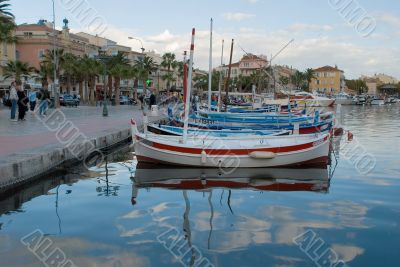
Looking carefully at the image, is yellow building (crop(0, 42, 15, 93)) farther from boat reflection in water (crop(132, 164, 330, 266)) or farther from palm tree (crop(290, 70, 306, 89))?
palm tree (crop(290, 70, 306, 89))

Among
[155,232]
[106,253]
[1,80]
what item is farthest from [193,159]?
[1,80]

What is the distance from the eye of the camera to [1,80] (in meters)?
54.8

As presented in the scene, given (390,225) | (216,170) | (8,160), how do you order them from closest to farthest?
(390,225), (8,160), (216,170)

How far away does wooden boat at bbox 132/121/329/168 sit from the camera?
1306cm

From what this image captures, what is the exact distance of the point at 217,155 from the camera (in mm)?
13000

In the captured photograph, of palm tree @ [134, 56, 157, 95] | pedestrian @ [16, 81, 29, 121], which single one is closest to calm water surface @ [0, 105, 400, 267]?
pedestrian @ [16, 81, 29, 121]

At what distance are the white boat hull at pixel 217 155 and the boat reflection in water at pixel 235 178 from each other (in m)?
0.20

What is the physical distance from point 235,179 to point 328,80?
158 meters

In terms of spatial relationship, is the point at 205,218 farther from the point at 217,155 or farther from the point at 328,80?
the point at 328,80

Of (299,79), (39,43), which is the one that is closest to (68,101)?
(39,43)

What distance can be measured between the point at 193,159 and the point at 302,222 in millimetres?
5528

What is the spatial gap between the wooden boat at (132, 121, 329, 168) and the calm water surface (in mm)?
402

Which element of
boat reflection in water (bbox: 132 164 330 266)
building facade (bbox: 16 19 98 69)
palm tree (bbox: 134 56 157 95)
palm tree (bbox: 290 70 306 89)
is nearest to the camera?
boat reflection in water (bbox: 132 164 330 266)

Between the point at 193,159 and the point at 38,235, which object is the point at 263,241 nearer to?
the point at 38,235
